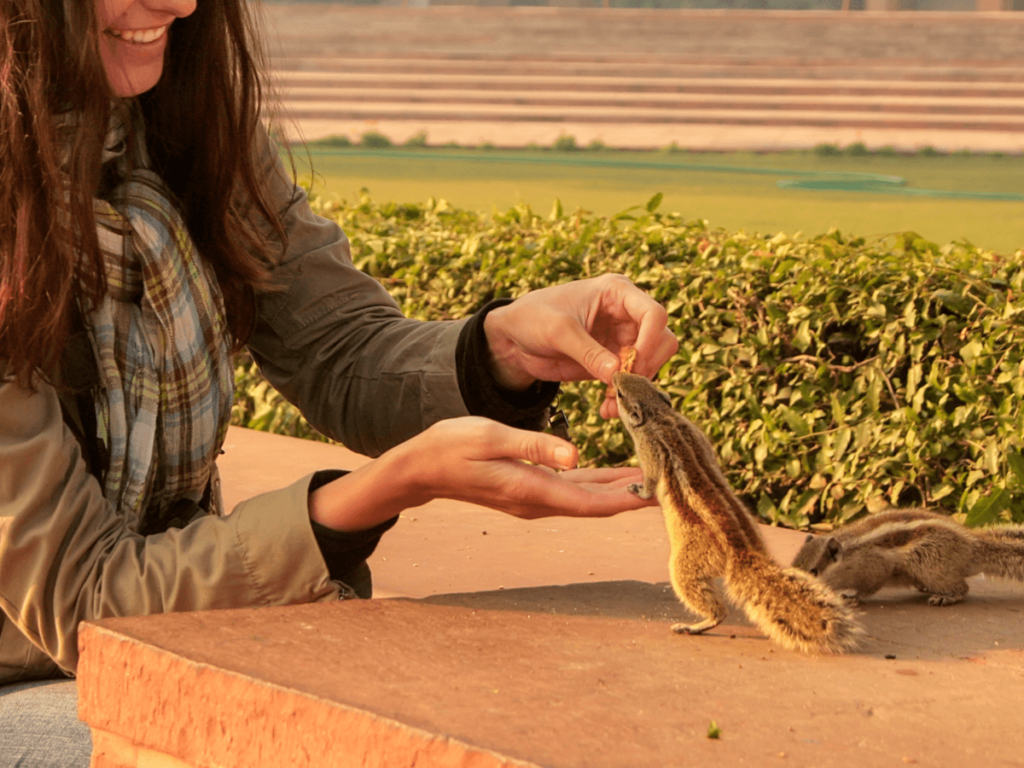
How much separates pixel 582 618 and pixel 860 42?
76.7 feet

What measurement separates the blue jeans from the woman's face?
1.01m

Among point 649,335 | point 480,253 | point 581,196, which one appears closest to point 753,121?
point 581,196

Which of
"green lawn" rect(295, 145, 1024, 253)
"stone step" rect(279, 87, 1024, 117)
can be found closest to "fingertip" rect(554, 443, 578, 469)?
"green lawn" rect(295, 145, 1024, 253)

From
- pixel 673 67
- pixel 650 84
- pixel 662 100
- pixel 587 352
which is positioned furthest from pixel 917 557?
pixel 673 67

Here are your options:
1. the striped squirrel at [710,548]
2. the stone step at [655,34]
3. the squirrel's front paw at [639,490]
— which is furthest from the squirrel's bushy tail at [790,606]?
the stone step at [655,34]

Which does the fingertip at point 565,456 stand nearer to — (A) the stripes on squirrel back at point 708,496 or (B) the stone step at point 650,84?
(A) the stripes on squirrel back at point 708,496

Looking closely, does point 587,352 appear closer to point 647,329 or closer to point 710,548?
point 647,329

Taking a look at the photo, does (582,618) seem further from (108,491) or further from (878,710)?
(108,491)

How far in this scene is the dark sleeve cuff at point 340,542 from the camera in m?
1.87

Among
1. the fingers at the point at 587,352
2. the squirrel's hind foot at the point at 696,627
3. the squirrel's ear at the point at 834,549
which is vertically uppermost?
the fingers at the point at 587,352

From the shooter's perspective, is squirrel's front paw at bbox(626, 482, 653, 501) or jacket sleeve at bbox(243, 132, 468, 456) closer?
squirrel's front paw at bbox(626, 482, 653, 501)

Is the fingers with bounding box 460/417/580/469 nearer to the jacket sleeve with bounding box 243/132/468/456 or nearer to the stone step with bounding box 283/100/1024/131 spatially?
the jacket sleeve with bounding box 243/132/468/456

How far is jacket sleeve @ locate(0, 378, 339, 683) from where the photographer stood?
1.81m

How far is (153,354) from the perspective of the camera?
2.08 m
